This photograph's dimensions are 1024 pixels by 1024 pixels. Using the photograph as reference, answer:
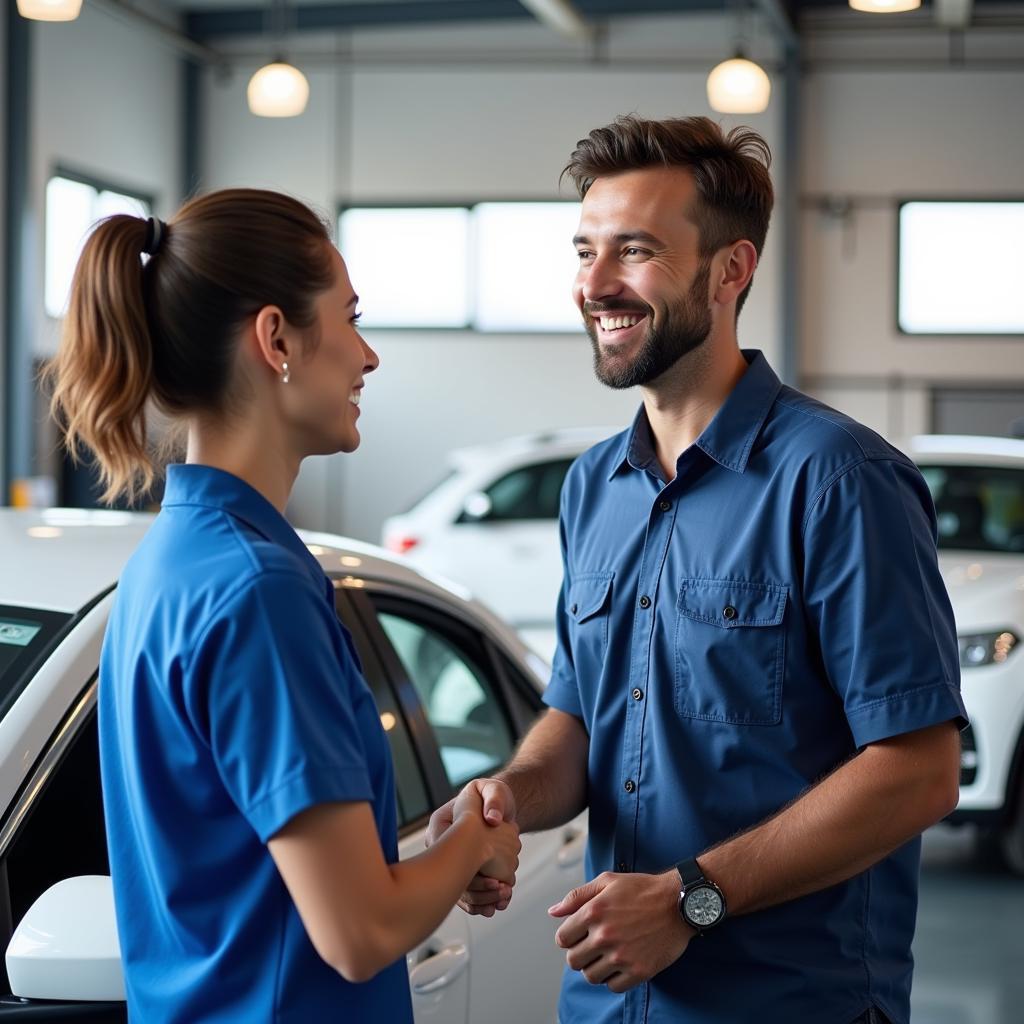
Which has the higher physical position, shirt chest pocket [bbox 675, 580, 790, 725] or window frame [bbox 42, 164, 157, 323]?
window frame [bbox 42, 164, 157, 323]

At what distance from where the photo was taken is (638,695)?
6.20 ft

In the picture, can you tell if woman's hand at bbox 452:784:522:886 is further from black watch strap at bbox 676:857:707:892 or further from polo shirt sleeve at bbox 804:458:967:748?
polo shirt sleeve at bbox 804:458:967:748

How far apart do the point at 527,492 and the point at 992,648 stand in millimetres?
3354

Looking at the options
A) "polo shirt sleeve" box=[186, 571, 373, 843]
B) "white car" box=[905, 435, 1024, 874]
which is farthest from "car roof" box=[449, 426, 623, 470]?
"polo shirt sleeve" box=[186, 571, 373, 843]

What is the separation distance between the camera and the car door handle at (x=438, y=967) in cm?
220

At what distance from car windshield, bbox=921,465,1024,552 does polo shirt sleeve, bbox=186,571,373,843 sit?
544 cm

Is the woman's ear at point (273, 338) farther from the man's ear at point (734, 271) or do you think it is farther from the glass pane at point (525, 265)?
the glass pane at point (525, 265)

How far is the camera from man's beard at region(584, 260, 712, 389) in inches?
75.2

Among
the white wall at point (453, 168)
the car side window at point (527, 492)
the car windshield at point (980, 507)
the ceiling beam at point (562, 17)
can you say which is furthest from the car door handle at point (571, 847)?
the white wall at point (453, 168)

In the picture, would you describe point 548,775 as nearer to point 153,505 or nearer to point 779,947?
point 779,947

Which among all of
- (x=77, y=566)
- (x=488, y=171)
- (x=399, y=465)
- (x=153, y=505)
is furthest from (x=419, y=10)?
(x=77, y=566)

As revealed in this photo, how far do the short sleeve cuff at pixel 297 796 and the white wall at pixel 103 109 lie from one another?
31.4ft

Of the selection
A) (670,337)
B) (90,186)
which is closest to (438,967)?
(670,337)

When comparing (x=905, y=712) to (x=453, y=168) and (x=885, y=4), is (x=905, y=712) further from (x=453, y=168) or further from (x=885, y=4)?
(x=453, y=168)
